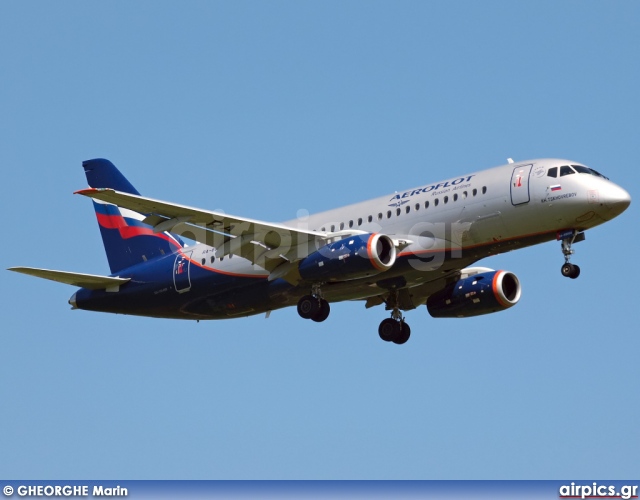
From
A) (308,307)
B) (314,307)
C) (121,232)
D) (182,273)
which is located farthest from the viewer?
(121,232)

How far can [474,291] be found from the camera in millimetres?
52062

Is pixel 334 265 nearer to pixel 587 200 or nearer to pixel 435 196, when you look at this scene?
pixel 435 196

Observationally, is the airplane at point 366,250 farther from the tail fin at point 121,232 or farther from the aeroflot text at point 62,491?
the aeroflot text at point 62,491

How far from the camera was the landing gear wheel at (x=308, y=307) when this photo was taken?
49156 mm

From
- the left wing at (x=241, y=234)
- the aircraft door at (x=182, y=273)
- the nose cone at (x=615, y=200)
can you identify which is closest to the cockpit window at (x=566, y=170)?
the nose cone at (x=615, y=200)

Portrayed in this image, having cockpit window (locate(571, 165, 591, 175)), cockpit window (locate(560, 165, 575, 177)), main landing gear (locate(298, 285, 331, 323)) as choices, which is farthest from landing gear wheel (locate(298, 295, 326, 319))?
cockpit window (locate(571, 165, 591, 175))

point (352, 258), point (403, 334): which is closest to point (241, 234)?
point (352, 258)

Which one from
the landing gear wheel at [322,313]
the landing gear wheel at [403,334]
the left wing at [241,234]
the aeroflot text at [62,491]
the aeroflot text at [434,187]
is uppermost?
the aeroflot text at [434,187]

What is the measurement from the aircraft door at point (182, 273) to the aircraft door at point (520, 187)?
13.8m

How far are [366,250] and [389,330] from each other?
7881 mm

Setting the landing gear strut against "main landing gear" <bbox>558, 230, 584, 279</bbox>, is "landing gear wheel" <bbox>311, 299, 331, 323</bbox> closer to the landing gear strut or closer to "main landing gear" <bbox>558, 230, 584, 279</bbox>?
the landing gear strut

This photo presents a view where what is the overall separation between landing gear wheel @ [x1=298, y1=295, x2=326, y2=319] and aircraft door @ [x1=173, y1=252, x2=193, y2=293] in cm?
526

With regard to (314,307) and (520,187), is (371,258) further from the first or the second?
(520,187)

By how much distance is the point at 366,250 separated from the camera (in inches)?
1828
